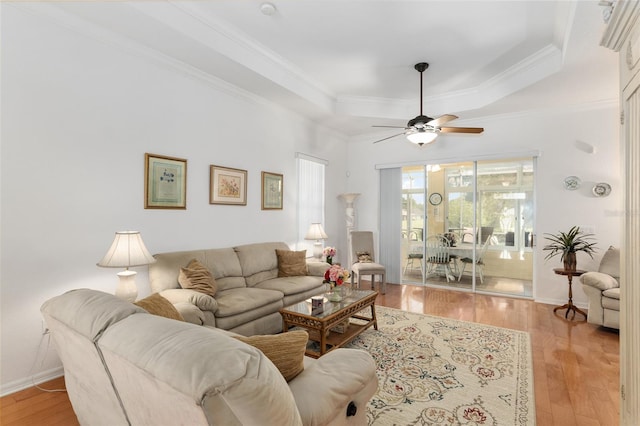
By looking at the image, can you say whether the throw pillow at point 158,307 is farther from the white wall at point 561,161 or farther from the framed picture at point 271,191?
the white wall at point 561,161

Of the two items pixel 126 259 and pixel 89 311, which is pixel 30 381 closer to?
pixel 126 259

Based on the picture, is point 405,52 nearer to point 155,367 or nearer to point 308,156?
point 308,156

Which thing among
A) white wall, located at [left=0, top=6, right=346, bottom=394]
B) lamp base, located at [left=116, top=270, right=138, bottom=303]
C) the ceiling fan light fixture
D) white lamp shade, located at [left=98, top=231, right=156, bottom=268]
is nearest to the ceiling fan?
the ceiling fan light fixture

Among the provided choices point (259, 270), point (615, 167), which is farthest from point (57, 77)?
point (615, 167)

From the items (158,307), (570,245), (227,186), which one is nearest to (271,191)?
(227,186)

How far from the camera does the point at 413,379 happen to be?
2.62 metres

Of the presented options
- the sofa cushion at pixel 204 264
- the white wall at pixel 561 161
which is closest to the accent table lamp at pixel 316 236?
the sofa cushion at pixel 204 264

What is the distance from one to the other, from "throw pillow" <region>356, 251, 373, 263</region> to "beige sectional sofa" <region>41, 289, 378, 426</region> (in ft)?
13.4

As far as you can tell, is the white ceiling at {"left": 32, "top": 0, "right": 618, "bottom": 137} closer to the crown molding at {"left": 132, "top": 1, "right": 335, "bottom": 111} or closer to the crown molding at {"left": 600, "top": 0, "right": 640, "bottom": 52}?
the crown molding at {"left": 132, "top": 1, "right": 335, "bottom": 111}

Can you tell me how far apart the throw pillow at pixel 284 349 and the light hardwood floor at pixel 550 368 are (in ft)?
5.71

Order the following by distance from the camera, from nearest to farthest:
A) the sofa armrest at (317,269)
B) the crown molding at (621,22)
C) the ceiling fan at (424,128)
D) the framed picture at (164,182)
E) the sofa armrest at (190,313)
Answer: the crown molding at (621,22) < the sofa armrest at (190,313) < the framed picture at (164,182) < the ceiling fan at (424,128) < the sofa armrest at (317,269)

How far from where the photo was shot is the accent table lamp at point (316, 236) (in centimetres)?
521

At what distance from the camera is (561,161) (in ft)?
15.9

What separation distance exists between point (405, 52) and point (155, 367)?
3975 mm
